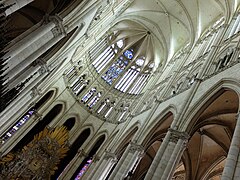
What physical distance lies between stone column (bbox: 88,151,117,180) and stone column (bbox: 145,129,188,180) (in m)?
5.08

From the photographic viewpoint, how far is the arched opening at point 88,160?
57.7 ft

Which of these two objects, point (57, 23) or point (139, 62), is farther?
point (139, 62)

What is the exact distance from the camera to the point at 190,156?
→ 54.0 feet

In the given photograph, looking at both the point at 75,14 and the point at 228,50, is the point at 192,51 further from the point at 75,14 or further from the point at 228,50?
the point at 75,14

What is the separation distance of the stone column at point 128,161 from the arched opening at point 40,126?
686cm

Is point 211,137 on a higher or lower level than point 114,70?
lower

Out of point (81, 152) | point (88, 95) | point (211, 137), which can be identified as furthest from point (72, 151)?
point (211, 137)

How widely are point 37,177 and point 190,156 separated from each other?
27.6 ft

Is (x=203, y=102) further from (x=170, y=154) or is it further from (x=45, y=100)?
(x=45, y=100)

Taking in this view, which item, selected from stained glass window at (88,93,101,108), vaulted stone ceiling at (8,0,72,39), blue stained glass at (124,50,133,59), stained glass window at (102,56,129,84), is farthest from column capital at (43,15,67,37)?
blue stained glass at (124,50,133,59)

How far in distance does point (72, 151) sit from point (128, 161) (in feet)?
22.3

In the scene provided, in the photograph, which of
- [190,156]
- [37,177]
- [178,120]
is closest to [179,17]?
[190,156]

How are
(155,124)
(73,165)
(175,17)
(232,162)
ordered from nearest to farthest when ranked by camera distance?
(232,162), (155,124), (73,165), (175,17)

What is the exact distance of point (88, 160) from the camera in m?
18.4
